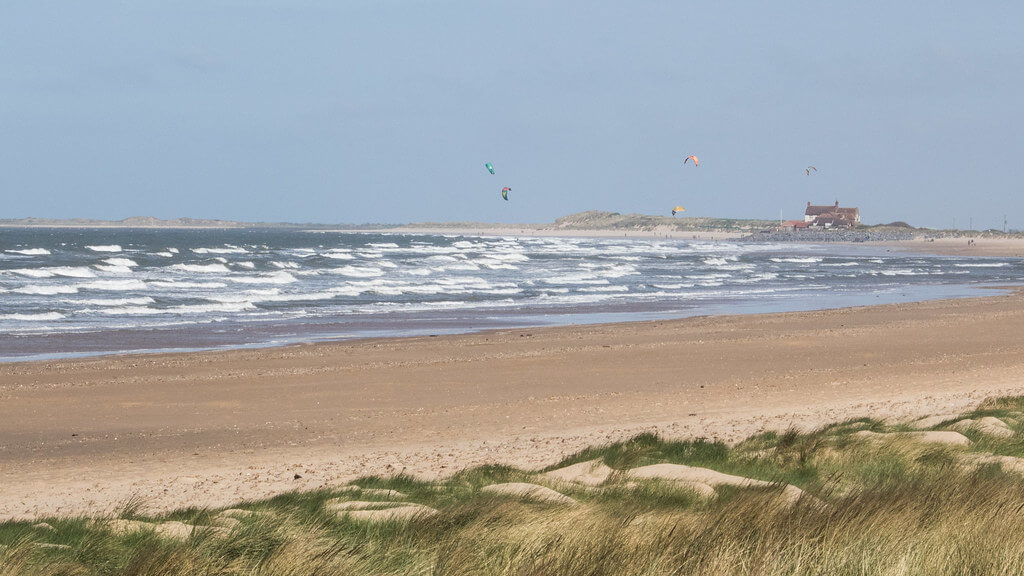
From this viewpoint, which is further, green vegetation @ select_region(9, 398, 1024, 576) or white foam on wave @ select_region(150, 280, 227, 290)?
white foam on wave @ select_region(150, 280, 227, 290)

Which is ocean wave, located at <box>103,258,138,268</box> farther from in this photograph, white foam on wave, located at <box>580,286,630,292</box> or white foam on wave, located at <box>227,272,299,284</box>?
white foam on wave, located at <box>580,286,630,292</box>

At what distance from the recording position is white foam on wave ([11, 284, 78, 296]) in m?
32.7

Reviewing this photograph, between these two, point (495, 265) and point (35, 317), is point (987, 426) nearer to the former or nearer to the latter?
point (35, 317)

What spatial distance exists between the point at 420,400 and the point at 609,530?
27.7ft

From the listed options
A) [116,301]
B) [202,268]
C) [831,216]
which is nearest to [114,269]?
[202,268]

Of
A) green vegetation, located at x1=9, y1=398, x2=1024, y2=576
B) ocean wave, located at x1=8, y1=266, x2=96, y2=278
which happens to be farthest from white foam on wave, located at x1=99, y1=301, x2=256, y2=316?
green vegetation, located at x1=9, y1=398, x2=1024, y2=576

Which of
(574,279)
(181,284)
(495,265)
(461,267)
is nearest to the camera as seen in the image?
(181,284)

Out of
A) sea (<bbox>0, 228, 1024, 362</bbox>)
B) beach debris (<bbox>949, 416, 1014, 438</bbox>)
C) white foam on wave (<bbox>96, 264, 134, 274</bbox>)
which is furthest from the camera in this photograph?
white foam on wave (<bbox>96, 264, 134, 274</bbox>)

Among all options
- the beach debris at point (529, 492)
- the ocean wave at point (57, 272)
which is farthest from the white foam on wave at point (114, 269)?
the beach debris at point (529, 492)

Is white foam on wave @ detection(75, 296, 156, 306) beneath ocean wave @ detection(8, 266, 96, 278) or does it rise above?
above

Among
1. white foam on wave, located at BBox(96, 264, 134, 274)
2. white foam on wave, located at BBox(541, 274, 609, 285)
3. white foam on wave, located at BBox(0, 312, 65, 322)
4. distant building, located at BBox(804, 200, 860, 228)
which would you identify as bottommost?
white foam on wave, located at BBox(96, 264, 134, 274)

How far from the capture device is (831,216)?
16738 centimetres

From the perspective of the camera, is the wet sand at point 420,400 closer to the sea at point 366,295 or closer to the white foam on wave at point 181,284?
the sea at point 366,295

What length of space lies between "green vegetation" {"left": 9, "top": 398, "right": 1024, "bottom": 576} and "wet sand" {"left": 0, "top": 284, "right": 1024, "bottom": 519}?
1545 mm
